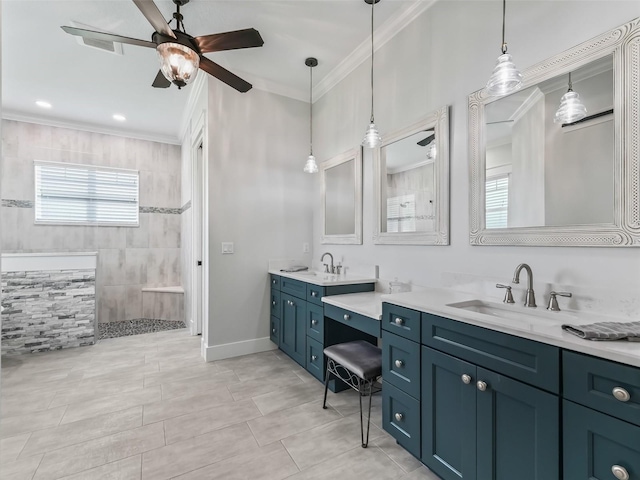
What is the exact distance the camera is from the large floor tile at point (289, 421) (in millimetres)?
2141

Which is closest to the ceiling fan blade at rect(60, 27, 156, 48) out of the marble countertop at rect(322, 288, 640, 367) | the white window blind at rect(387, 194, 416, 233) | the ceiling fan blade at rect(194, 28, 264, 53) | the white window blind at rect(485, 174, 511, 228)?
the ceiling fan blade at rect(194, 28, 264, 53)

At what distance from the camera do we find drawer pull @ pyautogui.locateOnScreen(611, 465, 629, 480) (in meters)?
1.09

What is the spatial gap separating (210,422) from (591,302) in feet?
7.94

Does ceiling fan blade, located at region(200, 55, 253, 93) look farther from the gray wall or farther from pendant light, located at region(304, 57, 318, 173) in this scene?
the gray wall

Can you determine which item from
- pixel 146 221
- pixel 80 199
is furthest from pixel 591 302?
pixel 80 199

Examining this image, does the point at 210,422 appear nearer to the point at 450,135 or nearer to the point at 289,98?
the point at 450,135

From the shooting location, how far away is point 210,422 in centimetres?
227

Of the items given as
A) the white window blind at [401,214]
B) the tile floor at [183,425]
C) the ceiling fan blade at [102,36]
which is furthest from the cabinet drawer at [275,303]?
the ceiling fan blade at [102,36]

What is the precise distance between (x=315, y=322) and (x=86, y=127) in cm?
471

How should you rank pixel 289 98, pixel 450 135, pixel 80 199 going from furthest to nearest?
pixel 80 199 < pixel 289 98 < pixel 450 135

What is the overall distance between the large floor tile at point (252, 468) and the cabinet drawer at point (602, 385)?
148 centimetres

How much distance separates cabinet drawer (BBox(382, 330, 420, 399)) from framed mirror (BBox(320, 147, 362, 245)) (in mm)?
1297

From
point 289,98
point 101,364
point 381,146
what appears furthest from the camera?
point 289,98

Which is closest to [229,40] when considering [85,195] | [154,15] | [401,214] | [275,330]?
[154,15]
